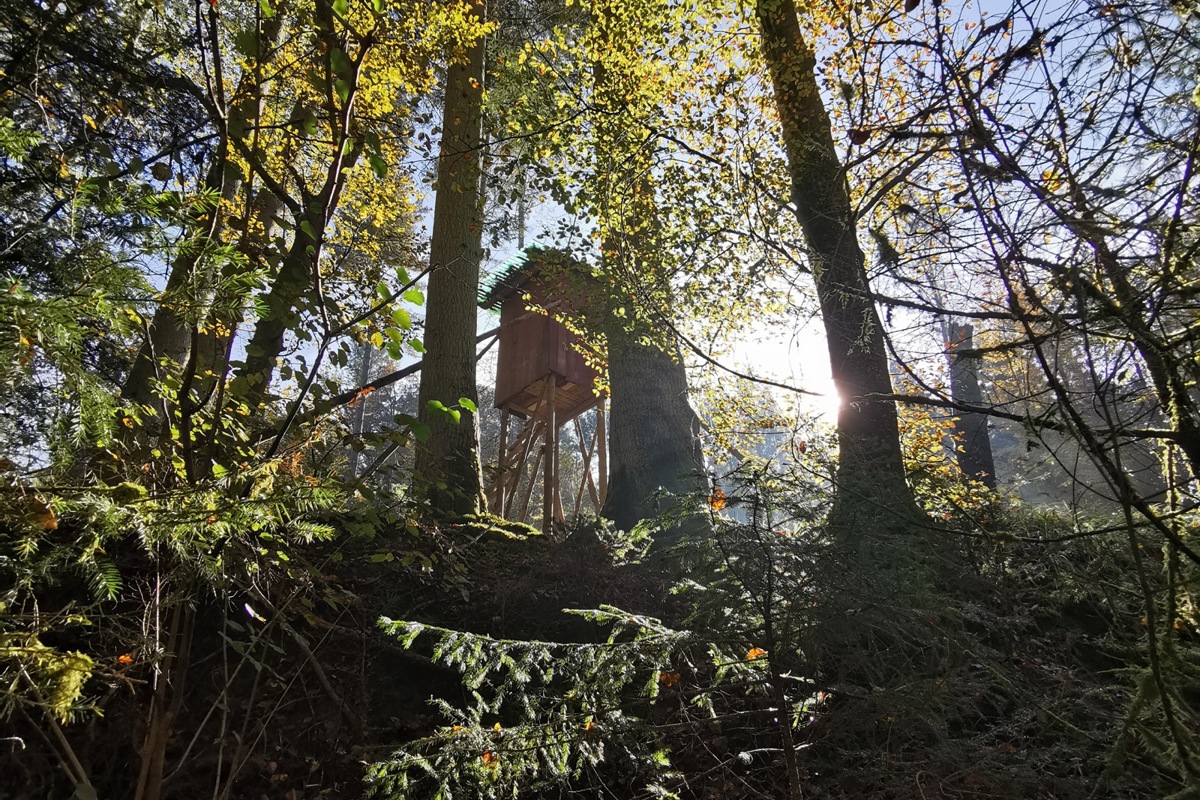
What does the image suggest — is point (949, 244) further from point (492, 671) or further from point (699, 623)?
point (492, 671)

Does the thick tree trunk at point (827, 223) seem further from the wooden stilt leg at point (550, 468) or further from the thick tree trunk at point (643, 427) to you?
the wooden stilt leg at point (550, 468)

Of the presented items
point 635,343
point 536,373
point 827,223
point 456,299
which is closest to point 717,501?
point 827,223

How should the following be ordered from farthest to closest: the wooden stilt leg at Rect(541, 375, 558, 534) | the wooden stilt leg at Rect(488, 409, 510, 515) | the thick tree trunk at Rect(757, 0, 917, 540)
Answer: the wooden stilt leg at Rect(488, 409, 510, 515), the wooden stilt leg at Rect(541, 375, 558, 534), the thick tree trunk at Rect(757, 0, 917, 540)

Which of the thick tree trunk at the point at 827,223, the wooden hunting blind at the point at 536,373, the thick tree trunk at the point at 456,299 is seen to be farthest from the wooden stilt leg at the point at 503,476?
the thick tree trunk at the point at 827,223

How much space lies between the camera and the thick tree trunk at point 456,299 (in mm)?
5551

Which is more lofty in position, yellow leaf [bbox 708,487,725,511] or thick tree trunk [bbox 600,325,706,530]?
thick tree trunk [bbox 600,325,706,530]

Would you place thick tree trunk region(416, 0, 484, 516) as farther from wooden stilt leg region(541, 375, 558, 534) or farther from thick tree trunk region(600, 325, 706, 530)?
wooden stilt leg region(541, 375, 558, 534)

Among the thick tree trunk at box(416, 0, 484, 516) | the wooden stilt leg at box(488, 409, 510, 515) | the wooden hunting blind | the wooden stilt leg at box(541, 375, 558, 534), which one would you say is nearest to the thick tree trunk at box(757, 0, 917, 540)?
the thick tree trunk at box(416, 0, 484, 516)

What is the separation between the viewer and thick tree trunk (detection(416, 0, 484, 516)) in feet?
18.2

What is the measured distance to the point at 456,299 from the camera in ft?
20.7

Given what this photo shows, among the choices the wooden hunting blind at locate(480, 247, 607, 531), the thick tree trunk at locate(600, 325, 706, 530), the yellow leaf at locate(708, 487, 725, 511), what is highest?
the wooden hunting blind at locate(480, 247, 607, 531)

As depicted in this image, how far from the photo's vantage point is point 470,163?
Answer: 5.80m

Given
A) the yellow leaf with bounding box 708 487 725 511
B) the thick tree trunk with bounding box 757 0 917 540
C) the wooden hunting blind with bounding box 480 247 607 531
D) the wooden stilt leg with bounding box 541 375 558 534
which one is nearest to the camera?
the yellow leaf with bounding box 708 487 725 511

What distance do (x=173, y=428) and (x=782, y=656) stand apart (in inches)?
80.4
